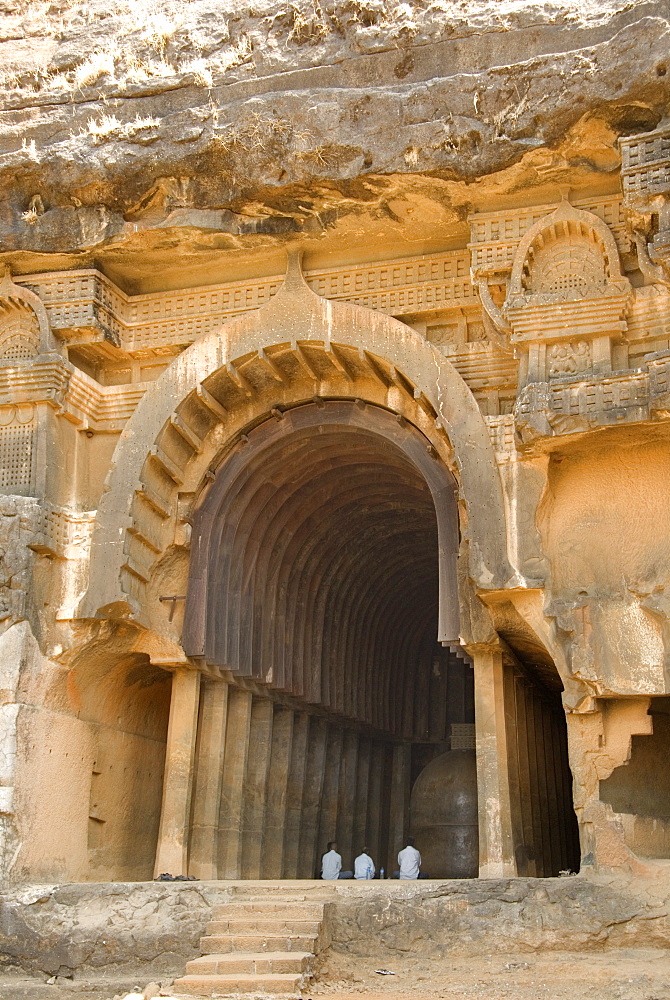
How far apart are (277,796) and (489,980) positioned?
520 centimetres

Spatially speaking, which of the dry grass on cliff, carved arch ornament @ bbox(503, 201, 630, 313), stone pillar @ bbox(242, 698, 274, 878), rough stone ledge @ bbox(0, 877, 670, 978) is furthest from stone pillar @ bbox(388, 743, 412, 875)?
the dry grass on cliff

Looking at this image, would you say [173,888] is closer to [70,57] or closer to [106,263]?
[106,263]

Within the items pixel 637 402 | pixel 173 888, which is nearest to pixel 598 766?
pixel 637 402

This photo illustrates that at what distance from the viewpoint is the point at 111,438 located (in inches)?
520

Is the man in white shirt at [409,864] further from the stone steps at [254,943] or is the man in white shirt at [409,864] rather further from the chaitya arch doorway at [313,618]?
the stone steps at [254,943]

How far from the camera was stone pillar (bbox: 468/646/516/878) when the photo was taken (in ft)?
36.2

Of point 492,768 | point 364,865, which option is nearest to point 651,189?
point 492,768

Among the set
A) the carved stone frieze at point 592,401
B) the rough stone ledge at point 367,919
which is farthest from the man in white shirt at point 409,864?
the carved stone frieze at point 592,401

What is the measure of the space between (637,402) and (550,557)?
1.70 m

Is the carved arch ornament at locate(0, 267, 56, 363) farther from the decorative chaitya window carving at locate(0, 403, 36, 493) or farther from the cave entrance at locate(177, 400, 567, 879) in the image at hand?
the cave entrance at locate(177, 400, 567, 879)

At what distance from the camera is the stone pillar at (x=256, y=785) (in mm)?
13062

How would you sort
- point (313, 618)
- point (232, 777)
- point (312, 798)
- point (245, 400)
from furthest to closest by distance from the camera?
point (313, 618)
point (312, 798)
point (245, 400)
point (232, 777)

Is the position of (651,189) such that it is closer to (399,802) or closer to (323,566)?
(323,566)

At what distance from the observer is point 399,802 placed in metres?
17.6
